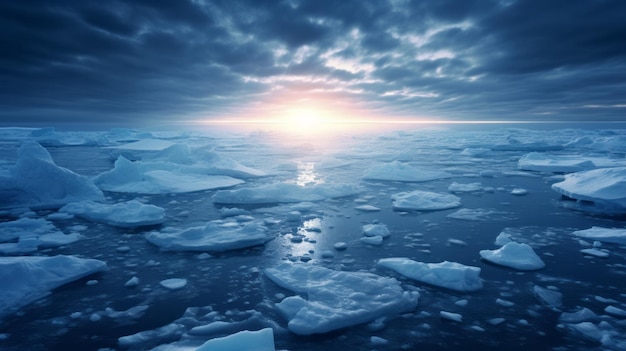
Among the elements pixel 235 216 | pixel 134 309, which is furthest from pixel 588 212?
pixel 134 309

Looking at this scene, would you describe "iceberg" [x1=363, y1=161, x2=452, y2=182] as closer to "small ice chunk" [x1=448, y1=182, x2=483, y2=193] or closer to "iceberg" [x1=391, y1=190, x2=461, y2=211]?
"small ice chunk" [x1=448, y1=182, x2=483, y2=193]

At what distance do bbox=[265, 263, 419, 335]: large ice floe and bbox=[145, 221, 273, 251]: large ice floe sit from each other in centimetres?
134

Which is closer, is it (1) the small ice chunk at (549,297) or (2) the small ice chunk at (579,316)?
(2) the small ice chunk at (579,316)

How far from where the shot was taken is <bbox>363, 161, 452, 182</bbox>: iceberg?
13.6 meters

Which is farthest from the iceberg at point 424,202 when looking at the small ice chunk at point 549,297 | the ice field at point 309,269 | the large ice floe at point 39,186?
the large ice floe at point 39,186

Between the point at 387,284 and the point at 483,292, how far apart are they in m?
1.25

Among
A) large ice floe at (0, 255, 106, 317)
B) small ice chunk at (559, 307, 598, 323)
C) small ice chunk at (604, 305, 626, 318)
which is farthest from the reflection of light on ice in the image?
small ice chunk at (604, 305, 626, 318)

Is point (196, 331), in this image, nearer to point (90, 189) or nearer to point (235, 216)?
point (235, 216)

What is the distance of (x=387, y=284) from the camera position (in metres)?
4.15

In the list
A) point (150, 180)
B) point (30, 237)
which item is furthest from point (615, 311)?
point (150, 180)

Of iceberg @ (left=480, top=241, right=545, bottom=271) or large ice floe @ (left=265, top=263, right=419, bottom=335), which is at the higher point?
iceberg @ (left=480, top=241, right=545, bottom=271)

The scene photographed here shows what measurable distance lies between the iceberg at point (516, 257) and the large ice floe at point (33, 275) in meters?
6.01

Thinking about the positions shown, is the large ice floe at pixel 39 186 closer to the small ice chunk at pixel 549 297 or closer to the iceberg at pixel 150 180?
the iceberg at pixel 150 180

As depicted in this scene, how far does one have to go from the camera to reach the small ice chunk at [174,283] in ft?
14.1
